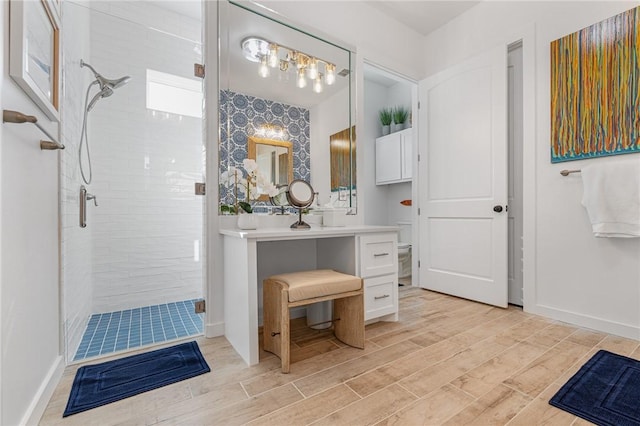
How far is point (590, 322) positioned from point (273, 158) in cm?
259

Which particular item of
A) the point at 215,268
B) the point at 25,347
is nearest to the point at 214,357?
the point at 215,268

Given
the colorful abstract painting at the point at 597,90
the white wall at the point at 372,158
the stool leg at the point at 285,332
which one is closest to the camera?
the stool leg at the point at 285,332

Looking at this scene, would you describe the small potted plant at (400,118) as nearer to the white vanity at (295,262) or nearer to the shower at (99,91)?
the white vanity at (295,262)

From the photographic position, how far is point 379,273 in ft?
7.07

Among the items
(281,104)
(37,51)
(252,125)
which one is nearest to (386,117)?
(281,104)

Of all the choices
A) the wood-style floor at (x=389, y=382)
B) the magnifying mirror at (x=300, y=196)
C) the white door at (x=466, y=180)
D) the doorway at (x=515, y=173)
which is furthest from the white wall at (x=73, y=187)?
the doorway at (x=515, y=173)

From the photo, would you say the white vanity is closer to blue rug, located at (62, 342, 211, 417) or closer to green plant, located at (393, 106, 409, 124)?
blue rug, located at (62, 342, 211, 417)

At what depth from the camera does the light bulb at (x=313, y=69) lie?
251cm

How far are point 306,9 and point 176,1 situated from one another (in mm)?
1219

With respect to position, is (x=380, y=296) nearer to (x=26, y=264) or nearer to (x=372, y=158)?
(x=26, y=264)

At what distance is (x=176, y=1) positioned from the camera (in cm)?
267

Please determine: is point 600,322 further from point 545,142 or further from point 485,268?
point 545,142

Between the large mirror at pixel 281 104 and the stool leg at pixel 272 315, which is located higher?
the large mirror at pixel 281 104

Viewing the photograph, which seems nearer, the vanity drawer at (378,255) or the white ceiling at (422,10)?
the vanity drawer at (378,255)
